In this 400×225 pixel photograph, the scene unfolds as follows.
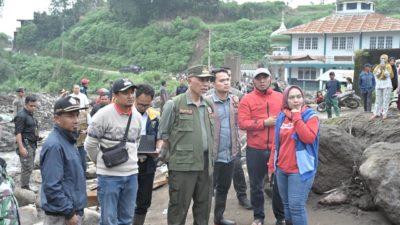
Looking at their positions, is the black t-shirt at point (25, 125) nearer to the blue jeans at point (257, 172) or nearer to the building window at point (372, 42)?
the blue jeans at point (257, 172)

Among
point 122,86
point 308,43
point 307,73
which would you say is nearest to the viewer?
point 122,86

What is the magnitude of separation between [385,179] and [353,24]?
36961 millimetres

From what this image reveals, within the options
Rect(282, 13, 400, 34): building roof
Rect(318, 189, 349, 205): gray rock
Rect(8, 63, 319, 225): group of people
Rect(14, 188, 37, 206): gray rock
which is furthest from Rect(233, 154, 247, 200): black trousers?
Rect(282, 13, 400, 34): building roof

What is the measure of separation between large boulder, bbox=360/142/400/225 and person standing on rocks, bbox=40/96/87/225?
297 centimetres

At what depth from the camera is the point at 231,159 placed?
17.1 ft

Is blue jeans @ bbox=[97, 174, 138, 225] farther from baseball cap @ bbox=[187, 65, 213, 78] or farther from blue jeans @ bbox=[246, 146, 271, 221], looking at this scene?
blue jeans @ bbox=[246, 146, 271, 221]

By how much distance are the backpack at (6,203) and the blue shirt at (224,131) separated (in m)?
2.45

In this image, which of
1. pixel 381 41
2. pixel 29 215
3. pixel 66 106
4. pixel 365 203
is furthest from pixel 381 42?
Answer: pixel 66 106

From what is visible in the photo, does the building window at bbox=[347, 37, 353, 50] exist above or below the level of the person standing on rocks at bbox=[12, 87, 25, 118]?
above

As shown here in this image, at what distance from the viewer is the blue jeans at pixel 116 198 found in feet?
13.9

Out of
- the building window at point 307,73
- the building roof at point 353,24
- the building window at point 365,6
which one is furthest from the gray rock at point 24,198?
the building window at point 365,6

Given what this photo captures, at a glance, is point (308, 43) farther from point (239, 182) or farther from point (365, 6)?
point (239, 182)

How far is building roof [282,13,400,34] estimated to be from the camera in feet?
122

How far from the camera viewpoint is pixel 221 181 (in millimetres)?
5262
